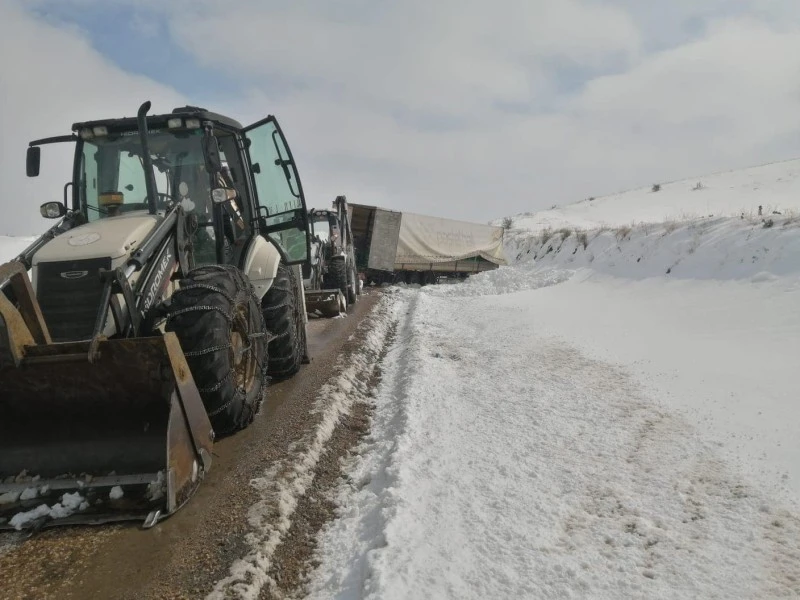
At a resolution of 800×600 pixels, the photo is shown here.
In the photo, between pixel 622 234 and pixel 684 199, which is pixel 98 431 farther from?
pixel 684 199

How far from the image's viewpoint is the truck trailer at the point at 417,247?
18.7 m

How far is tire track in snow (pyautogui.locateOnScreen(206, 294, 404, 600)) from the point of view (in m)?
2.50

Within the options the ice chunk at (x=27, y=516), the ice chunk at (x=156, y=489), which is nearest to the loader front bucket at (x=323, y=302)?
the ice chunk at (x=156, y=489)

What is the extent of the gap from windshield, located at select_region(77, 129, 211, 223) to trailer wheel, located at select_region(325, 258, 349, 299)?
7629 millimetres

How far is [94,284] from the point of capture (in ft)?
11.9

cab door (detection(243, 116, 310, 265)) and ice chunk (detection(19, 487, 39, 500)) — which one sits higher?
cab door (detection(243, 116, 310, 265))

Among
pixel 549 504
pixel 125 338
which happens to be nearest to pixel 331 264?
pixel 125 338

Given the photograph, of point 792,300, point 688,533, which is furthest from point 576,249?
point 688,533

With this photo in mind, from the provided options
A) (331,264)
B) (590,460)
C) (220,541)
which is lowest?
(220,541)

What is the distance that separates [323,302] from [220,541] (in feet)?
24.7

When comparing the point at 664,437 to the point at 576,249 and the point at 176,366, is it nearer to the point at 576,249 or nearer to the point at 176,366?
the point at 176,366

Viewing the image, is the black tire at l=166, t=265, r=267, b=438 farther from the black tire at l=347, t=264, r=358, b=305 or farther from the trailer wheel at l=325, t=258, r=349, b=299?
the black tire at l=347, t=264, r=358, b=305

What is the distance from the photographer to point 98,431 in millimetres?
3234

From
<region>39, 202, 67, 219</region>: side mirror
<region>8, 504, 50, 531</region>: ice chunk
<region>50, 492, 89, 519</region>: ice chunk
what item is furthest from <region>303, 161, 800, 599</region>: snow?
<region>39, 202, 67, 219</region>: side mirror
